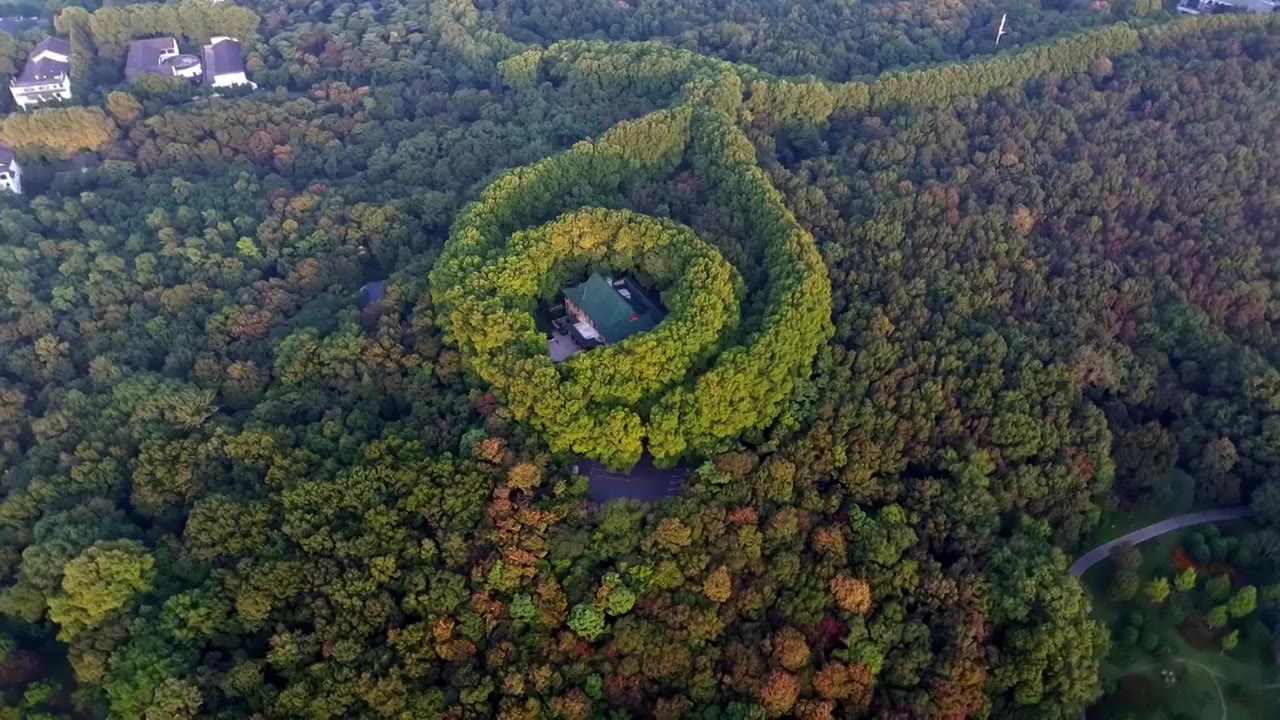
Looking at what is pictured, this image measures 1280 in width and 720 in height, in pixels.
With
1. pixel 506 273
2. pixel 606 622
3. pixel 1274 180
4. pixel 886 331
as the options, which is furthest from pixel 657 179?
pixel 1274 180

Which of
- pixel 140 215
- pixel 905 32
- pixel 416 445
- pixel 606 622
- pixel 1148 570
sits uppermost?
pixel 905 32

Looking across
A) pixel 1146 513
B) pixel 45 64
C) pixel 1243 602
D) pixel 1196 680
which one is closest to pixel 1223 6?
pixel 1146 513

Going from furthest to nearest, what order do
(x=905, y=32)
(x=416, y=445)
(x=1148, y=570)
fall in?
(x=905, y=32), (x=1148, y=570), (x=416, y=445)

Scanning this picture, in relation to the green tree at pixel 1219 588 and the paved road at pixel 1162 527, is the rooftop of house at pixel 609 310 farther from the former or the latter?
the green tree at pixel 1219 588

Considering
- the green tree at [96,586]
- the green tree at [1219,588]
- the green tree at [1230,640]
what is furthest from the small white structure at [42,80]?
the green tree at [1230,640]

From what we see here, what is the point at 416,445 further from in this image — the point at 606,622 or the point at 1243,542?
the point at 1243,542

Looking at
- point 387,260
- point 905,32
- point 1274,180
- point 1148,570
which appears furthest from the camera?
point 905,32
